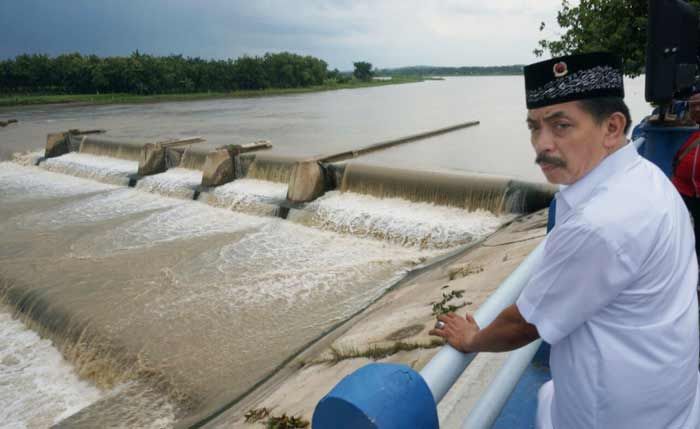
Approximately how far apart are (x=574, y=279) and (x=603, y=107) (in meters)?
0.49

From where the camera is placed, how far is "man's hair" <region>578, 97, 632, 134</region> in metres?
1.31

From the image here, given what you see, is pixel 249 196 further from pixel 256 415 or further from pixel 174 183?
pixel 256 415

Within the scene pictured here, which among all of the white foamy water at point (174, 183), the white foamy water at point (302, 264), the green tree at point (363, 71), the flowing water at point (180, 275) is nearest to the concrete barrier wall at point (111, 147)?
the flowing water at point (180, 275)

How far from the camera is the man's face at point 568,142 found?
1.30 meters

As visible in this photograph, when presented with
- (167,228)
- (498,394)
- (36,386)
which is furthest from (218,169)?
(498,394)

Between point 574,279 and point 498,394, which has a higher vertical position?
point 574,279

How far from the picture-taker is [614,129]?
1309 millimetres

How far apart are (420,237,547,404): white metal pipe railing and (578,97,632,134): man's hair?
1.71 feet

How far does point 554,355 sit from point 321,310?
18.3 ft

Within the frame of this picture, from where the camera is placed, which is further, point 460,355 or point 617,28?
point 617,28

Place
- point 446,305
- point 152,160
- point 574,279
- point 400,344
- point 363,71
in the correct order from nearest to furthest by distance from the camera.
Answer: point 574,279
point 400,344
point 446,305
point 152,160
point 363,71

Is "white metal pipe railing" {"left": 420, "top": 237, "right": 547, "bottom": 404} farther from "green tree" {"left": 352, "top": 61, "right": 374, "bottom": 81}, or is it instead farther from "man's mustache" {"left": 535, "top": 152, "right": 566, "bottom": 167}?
"green tree" {"left": 352, "top": 61, "right": 374, "bottom": 81}

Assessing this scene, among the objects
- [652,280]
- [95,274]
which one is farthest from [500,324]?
[95,274]

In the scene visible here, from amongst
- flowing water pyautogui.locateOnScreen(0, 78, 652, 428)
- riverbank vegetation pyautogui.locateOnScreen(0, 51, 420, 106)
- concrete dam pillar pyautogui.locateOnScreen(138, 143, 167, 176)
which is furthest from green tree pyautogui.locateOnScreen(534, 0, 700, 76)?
riverbank vegetation pyautogui.locateOnScreen(0, 51, 420, 106)
